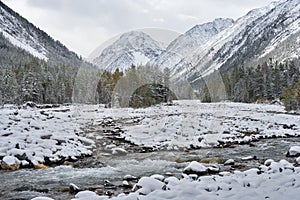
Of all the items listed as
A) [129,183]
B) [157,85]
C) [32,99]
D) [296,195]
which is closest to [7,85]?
[32,99]

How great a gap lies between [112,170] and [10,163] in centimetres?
451

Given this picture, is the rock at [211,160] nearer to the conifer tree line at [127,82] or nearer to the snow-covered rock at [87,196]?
the snow-covered rock at [87,196]

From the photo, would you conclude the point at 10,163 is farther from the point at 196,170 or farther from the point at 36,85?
the point at 36,85

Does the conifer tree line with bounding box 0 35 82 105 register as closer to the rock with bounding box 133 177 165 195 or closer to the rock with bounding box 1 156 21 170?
the rock with bounding box 1 156 21 170

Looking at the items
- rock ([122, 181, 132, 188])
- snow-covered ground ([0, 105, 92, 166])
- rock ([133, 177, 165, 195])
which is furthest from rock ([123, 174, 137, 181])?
snow-covered ground ([0, 105, 92, 166])

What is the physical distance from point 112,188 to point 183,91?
128 metres

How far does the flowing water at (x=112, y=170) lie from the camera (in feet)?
33.2

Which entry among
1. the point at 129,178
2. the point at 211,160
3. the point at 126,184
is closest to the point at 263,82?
the point at 211,160

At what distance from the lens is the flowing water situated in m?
10.1

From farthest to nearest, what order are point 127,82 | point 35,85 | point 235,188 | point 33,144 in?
point 127,82, point 35,85, point 33,144, point 235,188

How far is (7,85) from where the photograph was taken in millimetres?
67562

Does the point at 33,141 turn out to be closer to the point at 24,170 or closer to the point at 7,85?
the point at 24,170

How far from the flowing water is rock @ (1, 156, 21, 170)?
46 centimetres

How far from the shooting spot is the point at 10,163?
13242mm
